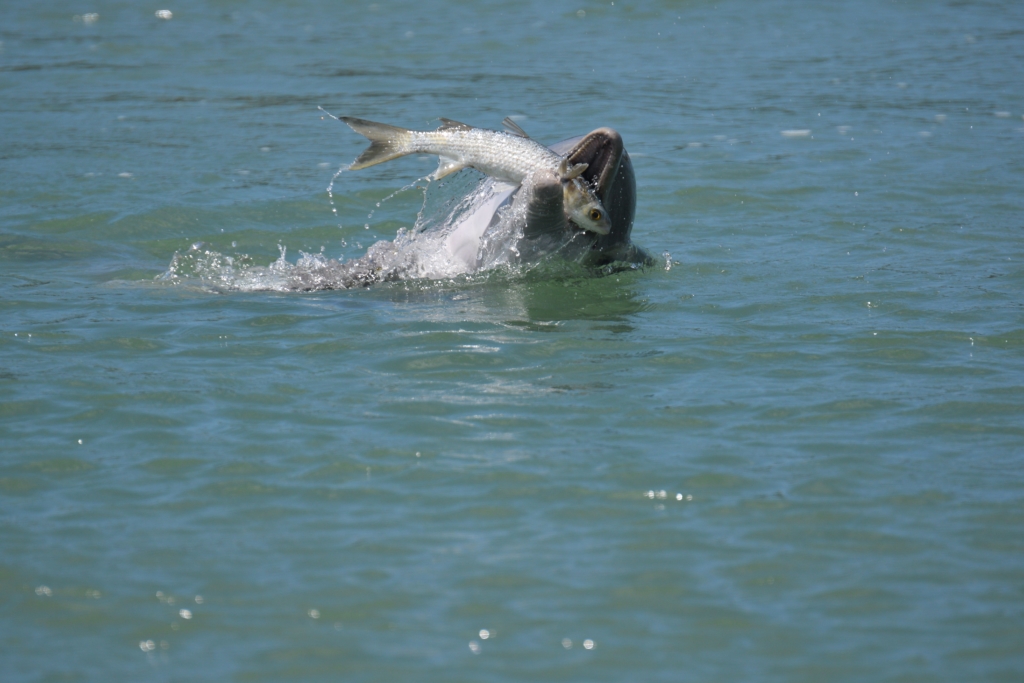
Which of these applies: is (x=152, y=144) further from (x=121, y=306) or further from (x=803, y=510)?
(x=803, y=510)

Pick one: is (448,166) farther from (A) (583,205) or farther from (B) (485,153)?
(A) (583,205)

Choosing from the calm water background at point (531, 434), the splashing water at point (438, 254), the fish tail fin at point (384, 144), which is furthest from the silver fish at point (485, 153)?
the calm water background at point (531, 434)

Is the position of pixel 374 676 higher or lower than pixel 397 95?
lower

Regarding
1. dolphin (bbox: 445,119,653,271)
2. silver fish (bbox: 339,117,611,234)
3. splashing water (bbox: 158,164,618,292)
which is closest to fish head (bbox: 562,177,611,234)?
silver fish (bbox: 339,117,611,234)

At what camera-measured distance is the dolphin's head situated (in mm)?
6562

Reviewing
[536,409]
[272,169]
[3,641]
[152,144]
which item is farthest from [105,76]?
[3,641]

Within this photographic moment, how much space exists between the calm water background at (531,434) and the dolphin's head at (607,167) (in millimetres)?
625

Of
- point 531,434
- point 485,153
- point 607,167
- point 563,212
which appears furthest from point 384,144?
point 531,434

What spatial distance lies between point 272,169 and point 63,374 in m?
6.28

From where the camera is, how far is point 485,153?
265 inches

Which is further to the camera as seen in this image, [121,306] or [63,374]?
[121,306]

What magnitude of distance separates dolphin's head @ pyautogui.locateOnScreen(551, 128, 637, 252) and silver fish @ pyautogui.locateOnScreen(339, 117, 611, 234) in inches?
3.0

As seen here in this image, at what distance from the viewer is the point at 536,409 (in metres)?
5.73

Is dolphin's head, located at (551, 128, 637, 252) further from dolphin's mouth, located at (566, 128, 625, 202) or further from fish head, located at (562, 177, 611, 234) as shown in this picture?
fish head, located at (562, 177, 611, 234)
